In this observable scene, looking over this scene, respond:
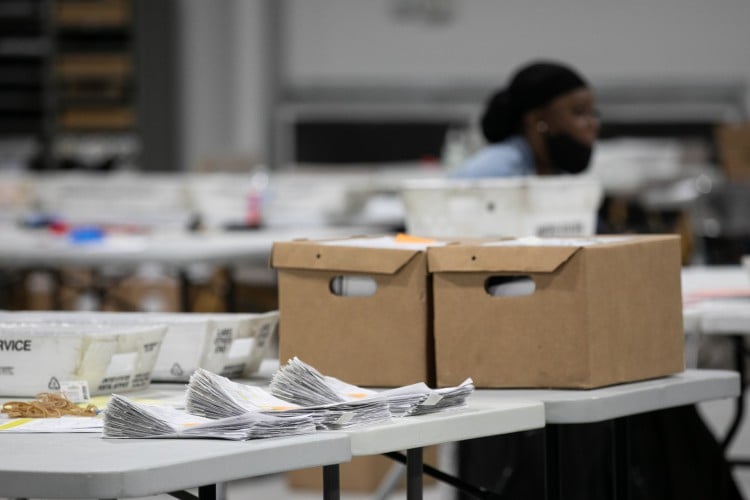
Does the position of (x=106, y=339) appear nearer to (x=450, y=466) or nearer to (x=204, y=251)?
(x=450, y=466)

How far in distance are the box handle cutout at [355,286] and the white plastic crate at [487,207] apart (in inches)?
35.4

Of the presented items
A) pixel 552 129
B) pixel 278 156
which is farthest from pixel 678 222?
pixel 278 156

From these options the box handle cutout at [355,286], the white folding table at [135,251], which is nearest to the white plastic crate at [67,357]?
the box handle cutout at [355,286]

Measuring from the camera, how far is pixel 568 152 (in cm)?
344

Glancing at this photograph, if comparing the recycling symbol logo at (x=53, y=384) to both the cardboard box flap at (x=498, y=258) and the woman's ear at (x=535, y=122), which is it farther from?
the woman's ear at (x=535, y=122)

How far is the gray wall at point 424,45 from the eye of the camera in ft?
33.7

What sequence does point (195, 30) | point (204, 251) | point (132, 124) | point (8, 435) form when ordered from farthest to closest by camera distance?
point (195, 30)
point (132, 124)
point (204, 251)
point (8, 435)

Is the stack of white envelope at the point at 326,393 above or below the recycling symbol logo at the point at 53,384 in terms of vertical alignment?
above

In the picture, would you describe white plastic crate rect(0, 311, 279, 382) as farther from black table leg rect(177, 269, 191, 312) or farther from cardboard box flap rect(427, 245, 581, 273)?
black table leg rect(177, 269, 191, 312)

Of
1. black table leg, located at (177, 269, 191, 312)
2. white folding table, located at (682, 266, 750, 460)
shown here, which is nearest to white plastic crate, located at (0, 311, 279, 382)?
white folding table, located at (682, 266, 750, 460)

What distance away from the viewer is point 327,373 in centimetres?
193

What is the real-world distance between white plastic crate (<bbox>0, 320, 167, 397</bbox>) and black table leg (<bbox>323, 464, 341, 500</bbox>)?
439mm

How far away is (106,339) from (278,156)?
8970 mm

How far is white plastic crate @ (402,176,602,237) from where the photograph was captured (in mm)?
2826
